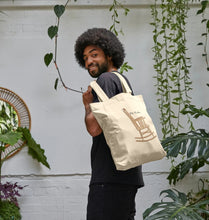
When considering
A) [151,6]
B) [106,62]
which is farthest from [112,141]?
[151,6]

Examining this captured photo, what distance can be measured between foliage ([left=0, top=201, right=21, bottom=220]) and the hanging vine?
4.19 ft

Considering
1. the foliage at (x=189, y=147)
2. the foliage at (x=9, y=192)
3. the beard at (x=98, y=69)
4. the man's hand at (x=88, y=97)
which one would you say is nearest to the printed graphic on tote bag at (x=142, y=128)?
the man's hand at (x=88, y=97)

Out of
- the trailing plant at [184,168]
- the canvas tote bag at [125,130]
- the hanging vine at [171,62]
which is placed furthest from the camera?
the hanging vine at [171,62]

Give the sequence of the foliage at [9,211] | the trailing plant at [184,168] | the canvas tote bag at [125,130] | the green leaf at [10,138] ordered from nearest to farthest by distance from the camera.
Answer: the canvas tote bag at [125,130] → the trailing plant at [184,168] → the green leaf at [10,138] → the foliage at [9,211]

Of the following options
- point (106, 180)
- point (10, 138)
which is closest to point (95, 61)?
point (106, 180)

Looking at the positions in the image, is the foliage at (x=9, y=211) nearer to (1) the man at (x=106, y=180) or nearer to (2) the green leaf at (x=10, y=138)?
(2) the green leaf at (x=10, y=138)

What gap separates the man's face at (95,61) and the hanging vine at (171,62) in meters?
1.19

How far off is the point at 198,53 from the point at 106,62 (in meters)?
1.58

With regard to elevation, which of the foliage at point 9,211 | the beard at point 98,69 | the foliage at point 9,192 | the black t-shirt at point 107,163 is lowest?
the foliage at point 9,211

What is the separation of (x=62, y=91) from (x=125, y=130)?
5.54 ft

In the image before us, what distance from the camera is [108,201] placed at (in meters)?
1.79

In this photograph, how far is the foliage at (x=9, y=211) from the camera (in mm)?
3045

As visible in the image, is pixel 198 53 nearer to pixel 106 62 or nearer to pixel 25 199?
pixel 106 62

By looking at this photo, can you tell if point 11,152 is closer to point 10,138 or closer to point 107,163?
point 10,138
